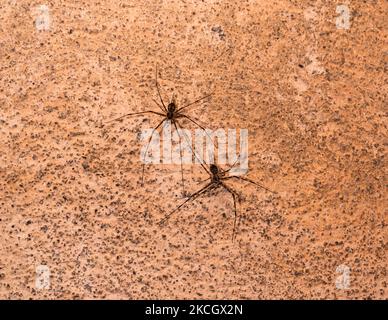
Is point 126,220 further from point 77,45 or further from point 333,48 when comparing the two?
point 333,48

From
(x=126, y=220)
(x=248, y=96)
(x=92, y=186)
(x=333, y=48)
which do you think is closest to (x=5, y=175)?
(x=92, y=186)

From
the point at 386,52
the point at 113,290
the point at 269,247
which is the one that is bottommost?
the point at 113,290

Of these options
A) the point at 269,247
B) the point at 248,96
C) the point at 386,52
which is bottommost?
the point at 269,247

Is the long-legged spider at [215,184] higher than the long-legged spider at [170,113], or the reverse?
the long-legged spider at [170,113]

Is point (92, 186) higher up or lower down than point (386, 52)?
lower down

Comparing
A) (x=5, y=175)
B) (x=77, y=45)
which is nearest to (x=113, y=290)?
(x=5, y=175)

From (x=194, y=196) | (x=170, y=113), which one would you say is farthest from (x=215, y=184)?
(x=170, y=113)

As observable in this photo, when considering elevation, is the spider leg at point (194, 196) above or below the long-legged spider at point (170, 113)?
below

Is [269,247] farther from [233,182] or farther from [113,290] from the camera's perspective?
[113,290]
